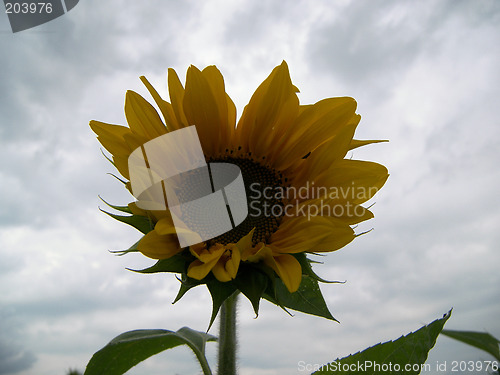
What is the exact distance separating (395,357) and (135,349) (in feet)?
3.23

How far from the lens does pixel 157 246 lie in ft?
4.83

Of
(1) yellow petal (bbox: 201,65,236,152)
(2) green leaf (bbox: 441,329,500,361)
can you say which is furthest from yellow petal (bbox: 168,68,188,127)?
(2) green leaf (bbox: 441,329,500,361)

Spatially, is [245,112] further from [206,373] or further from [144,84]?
[206,373]

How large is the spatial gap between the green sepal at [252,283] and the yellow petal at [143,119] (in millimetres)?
604

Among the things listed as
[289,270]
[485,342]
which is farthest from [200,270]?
[485,342]

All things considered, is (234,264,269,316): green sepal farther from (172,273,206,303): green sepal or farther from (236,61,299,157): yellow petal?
(236,61,299,157): yellow petal

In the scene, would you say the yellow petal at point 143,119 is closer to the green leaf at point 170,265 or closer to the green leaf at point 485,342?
the green leaf at point 170,265

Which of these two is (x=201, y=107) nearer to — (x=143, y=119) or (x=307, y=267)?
(x=143, y=119)

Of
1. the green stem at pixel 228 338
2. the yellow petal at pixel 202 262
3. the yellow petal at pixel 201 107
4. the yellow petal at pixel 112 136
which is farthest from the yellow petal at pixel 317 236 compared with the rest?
the yellow petal at pixel 112 136

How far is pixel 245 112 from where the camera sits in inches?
73.4

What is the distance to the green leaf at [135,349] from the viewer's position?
5.63 ft

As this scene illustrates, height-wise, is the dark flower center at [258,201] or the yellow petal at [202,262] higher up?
the dark flower center at [258,201]

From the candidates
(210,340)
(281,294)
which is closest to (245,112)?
(281,294)

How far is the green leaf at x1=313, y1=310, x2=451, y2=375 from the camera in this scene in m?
1.50
